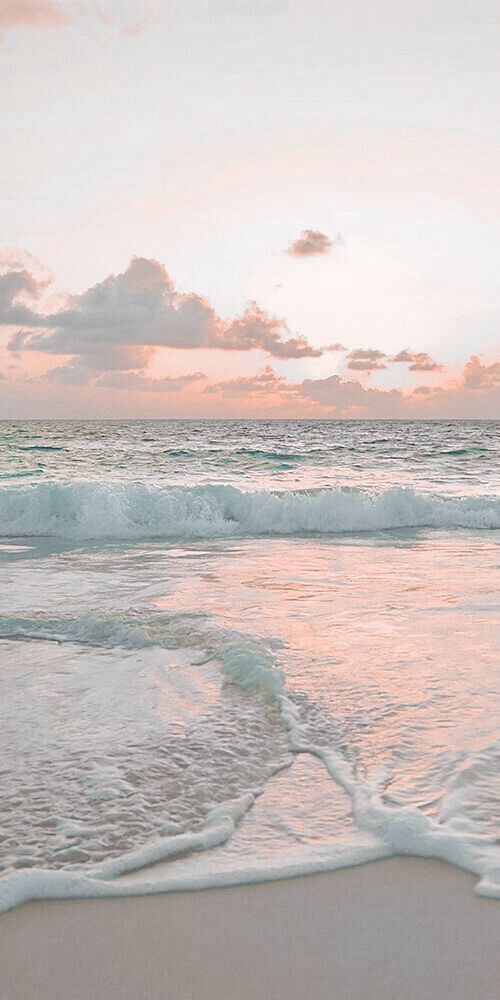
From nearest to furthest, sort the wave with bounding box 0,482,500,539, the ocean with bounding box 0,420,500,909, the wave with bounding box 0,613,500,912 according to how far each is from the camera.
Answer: the wave with bounding box 0,613,500,912 < the ocean with bounding box 0,420,500,909 < the wave with bounding box 0,482,500,539

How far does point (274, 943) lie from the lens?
2.25m

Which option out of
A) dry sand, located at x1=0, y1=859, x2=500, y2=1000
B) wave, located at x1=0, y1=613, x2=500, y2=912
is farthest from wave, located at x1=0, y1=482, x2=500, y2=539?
dry sand, located at x1=0, y1=859, x2=500, y2=1000

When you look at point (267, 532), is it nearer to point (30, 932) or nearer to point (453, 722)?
point (453, 722)

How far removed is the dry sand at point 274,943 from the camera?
81.1 inches

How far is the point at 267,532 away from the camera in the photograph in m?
13.9

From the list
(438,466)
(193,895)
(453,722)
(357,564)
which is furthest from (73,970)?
(438,466)

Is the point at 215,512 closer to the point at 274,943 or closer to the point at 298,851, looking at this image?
the point at 298,851

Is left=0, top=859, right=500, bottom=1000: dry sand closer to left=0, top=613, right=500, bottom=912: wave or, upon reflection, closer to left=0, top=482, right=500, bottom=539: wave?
left=0, top=613, right=500, bottom=912: wave

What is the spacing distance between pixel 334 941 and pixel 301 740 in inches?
58.3

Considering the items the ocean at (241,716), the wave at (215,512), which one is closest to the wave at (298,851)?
the ocean at (241,716)

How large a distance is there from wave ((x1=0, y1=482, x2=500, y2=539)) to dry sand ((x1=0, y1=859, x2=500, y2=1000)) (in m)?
11.1

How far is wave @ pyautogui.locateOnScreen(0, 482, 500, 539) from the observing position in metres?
14.0

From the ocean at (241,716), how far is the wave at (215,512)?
3294 millimetres

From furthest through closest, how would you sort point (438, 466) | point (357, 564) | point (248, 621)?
point (438, 466), point (357, 564), point (248, 621)
